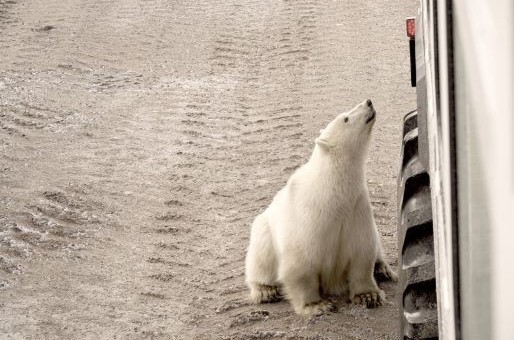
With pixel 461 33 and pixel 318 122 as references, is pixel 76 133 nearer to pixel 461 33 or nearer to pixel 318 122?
pixel 318 122

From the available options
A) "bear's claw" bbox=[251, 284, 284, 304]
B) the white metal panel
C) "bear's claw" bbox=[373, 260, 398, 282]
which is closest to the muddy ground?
"bear's claw" bbox=[251, 284, 284, 304]

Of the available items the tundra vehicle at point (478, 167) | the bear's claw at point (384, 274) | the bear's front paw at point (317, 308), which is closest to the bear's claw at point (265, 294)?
the bear's front paw at point (317, 308)

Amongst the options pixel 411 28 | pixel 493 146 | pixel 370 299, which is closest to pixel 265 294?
pixel 370 299

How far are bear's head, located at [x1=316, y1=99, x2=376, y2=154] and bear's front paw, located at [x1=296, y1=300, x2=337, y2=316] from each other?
2.35 ft

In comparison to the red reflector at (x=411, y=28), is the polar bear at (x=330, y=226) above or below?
below

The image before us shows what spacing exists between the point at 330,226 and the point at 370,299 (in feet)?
1.38

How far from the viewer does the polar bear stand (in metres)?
4.59

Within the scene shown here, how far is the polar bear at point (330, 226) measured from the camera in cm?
459

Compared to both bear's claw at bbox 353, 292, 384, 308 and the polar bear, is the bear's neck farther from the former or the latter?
bear's claw at bbox 353, 292, 384, 308

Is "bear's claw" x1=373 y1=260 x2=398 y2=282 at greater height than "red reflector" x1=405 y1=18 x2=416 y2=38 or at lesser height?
lesser

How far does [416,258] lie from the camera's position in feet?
11.4

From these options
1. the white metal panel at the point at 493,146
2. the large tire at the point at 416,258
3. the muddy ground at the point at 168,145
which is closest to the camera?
the white metal panel at the point at 493,146

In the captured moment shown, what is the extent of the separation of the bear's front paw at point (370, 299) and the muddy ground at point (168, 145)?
0.17ft

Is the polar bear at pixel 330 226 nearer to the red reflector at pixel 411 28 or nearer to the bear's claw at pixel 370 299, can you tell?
the bear's claw at pixel 370 299
